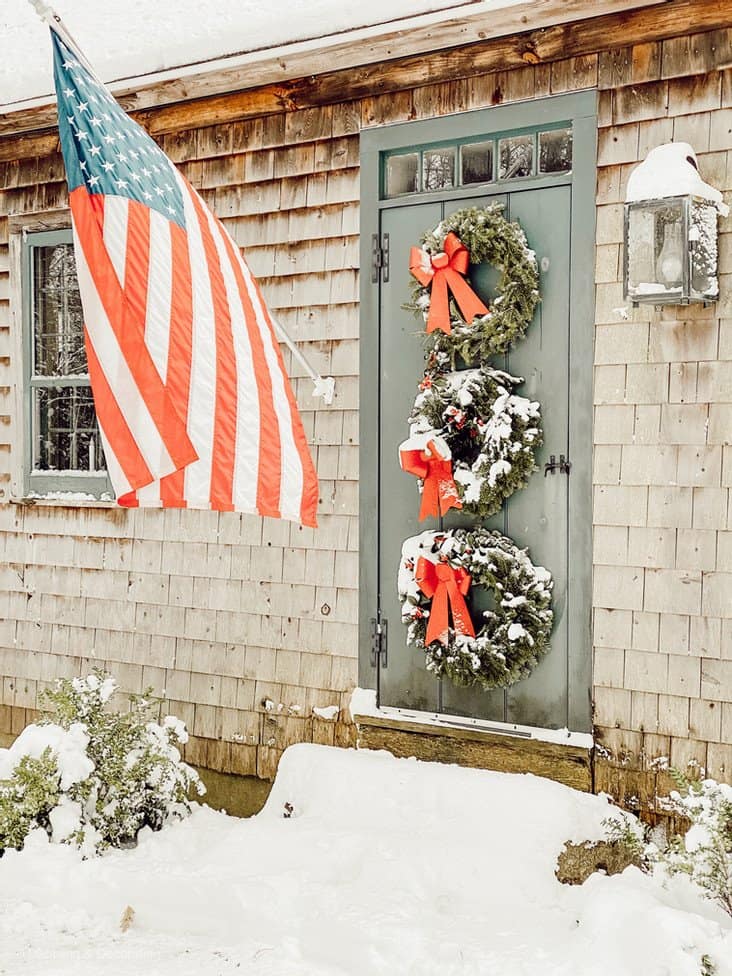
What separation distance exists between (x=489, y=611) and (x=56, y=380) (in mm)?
2934

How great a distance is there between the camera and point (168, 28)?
4980 millimetres

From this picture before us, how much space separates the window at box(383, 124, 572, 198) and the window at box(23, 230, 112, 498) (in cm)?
212

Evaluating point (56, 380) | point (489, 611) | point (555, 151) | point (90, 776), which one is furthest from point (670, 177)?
point (56, 380)

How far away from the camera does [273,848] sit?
4309 millimetres

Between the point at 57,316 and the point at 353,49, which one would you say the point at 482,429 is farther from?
the point at 57,316

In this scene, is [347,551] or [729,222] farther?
[347,551]

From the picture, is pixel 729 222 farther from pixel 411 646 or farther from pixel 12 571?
pixel 12 571

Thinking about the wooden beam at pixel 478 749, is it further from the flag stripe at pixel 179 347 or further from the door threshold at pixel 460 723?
the flag stripe at pixel 179 347

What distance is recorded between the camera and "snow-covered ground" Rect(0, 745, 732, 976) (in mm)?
3420

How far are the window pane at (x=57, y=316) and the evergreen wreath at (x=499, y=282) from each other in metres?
2.32

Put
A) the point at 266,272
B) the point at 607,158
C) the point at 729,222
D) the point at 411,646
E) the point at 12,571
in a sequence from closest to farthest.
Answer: the point at 729,222, the point at 607,158, the point at 411,646, the point at 266,272, the point at 12,571

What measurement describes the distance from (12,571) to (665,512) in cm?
386

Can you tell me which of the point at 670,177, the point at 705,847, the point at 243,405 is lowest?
the point at 705,847

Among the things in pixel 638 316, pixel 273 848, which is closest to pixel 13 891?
pixel 273 848
